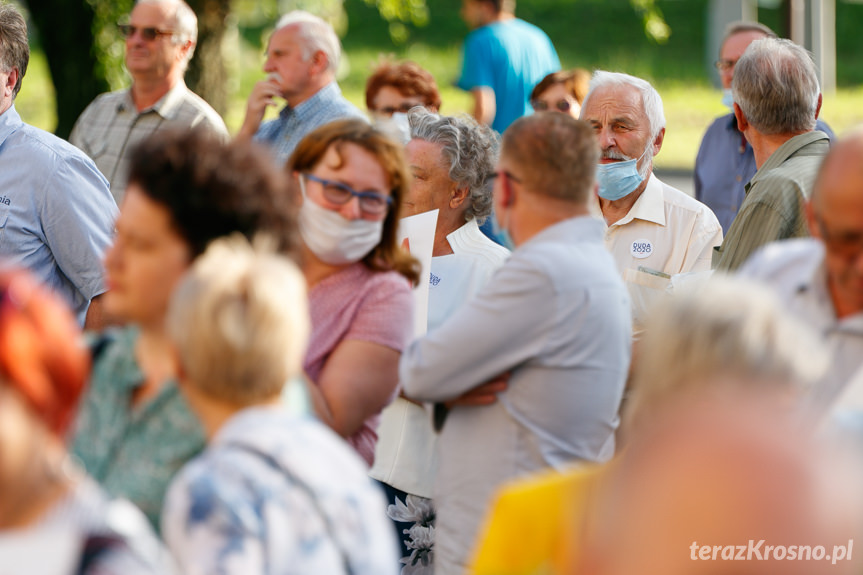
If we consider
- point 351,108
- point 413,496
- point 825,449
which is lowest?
point 413,496

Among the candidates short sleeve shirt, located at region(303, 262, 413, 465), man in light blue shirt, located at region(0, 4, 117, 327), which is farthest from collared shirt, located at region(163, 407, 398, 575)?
man in light blue shirt, located at region(0, 4, 117, 327)

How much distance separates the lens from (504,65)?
7973mm

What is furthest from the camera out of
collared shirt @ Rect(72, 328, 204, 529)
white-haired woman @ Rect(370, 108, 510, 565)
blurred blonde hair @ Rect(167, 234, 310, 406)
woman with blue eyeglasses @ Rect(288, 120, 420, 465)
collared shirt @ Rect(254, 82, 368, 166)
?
collared shirt @ Rect(254, 82, 368, 166)

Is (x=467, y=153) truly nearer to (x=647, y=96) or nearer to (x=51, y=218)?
(x=647, y=96)

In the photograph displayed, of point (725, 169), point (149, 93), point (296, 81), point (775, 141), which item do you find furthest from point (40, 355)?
point (725, 169)

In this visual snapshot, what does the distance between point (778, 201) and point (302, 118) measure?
290 centimetres

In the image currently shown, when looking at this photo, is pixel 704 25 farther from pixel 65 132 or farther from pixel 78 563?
pixel 78 563

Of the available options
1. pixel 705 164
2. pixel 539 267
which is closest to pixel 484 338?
pixel 539 267

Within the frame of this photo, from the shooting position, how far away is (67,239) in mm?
4211

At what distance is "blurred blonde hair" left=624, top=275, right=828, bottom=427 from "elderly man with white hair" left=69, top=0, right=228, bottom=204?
4.35 m

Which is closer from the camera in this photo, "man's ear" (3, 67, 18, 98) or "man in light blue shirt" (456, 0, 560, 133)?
"man's ear" (3, 67, 18, 98)

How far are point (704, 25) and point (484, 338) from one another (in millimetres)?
28431

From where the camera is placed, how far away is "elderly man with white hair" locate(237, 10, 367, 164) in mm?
5875

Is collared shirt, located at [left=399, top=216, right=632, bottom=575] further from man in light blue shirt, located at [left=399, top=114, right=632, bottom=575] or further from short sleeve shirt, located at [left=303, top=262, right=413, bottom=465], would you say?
short sleeve shirt, located at [left=303, top=262, right=413, bottom=465]
